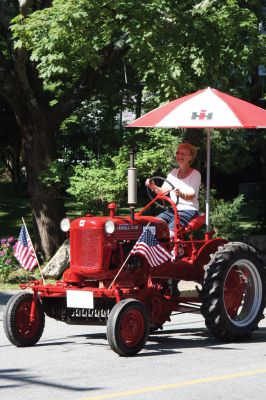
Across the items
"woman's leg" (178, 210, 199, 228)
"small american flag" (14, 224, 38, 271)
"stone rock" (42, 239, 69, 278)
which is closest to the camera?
"small american flag" (14, 224, 38, 271)

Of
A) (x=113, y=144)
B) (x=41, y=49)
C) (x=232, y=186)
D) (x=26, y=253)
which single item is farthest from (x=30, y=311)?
(x=232, y=186)

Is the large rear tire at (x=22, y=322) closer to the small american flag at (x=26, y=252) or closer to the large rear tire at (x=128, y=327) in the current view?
the small american flag at (x=26, y=252)

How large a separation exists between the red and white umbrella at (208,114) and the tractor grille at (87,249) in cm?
158

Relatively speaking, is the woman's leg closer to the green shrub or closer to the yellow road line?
the yellow road line

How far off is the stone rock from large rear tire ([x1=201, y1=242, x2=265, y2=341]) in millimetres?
6772

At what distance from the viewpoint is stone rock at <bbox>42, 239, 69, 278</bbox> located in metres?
17.8

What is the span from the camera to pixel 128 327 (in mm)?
9852

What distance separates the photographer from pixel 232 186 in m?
40.4

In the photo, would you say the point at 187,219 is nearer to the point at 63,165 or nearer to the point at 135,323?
the point at 135,323

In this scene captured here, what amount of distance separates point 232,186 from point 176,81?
22.9m

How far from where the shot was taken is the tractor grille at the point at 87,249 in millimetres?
10453

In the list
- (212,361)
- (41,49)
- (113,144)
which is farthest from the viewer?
(113,144)

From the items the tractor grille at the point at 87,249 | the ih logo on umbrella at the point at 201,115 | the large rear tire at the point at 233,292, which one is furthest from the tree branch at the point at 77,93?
the tractor grille at the point at 87,249


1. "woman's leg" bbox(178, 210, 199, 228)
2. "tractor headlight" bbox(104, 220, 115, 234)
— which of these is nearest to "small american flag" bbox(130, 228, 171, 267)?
"tractor headlight" bbox(104, 220, 115, 234)
